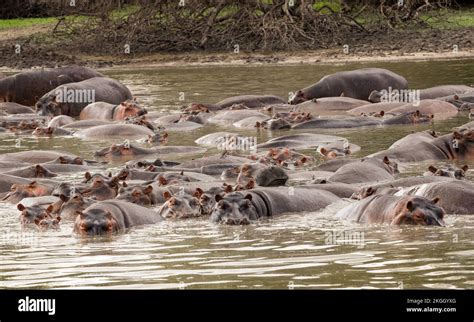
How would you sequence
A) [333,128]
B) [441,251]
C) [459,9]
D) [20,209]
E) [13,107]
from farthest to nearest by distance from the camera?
1. [459,9]
2. [13,107]
3. [333,128]
4. [20,209]
5. [441,251]

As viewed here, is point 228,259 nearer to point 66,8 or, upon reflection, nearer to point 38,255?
point 38,255

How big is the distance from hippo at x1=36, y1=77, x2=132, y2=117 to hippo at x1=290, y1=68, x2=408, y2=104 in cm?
309

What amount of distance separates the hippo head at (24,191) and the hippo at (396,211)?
2937 millimetres

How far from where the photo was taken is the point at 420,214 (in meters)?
8.80

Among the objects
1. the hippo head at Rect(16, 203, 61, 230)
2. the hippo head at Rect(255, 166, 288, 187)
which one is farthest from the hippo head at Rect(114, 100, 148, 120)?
the hippo head at Rect(16, 203, 61, 230)

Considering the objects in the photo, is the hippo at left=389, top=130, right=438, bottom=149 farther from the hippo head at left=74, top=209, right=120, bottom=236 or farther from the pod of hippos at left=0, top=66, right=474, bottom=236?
the hippo head at left=74, top=209, right=120, bottom=236

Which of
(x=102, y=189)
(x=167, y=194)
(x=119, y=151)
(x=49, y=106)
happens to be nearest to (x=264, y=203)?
(x=167, y=194)

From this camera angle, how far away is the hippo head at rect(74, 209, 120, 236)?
9102mm

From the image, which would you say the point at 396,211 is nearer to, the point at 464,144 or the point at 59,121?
the point at 464,144

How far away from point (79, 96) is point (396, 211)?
11.6 m

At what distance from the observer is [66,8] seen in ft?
98.6
